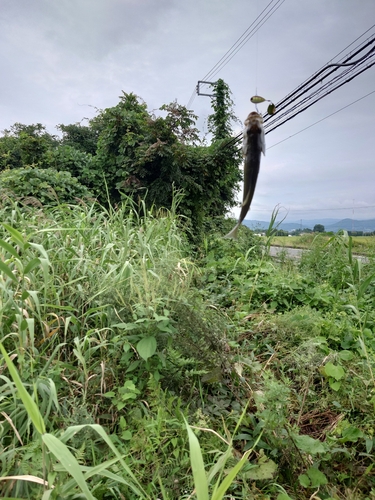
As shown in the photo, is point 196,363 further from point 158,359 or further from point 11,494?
point 11,494

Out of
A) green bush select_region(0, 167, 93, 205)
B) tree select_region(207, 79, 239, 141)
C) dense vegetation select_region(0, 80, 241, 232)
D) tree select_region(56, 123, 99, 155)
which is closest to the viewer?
green bush select_region(0, 167, 93, 205)

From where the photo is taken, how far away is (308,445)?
1.06 metres

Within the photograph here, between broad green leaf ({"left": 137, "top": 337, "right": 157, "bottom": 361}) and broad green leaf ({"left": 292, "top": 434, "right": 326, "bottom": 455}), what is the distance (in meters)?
0.63

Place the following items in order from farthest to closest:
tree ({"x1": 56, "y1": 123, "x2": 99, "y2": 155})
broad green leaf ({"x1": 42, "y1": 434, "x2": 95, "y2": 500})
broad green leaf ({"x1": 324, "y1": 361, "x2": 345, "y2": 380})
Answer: tree ({"x1": 56, "y1": 123, "x2": 99, "y2": 155}), broad green leaf ({"x1": 324, "y1": 361, "x2": 345, "y2": 380}), broad green leaf ({"x1": 42, "y1": 434, "x2": 95, "y2": 500})

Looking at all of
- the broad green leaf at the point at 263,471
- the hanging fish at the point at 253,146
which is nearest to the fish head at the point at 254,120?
the hanging fish at the point at 253,146

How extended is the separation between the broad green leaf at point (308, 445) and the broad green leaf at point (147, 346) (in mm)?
631

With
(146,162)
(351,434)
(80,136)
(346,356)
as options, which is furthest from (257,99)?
(80,136)

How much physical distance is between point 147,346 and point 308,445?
71cm

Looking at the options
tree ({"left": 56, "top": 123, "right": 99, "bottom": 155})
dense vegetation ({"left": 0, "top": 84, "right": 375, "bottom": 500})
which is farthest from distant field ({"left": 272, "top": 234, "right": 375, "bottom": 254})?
tree ({"left": 56, "top": 123, "right": 99, "bottom": 155})

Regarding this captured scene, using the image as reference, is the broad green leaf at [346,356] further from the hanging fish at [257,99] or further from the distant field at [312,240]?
the distant field at [312,240]

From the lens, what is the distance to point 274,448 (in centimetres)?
112

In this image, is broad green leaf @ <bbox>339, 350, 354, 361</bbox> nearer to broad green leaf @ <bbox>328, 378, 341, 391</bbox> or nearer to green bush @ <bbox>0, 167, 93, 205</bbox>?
broad green leaf @ <bbox>328, 378, 341, 391</bbox>

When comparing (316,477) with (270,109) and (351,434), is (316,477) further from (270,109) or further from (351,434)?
(270,109)

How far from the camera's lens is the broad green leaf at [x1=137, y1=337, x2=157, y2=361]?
3.68 ft
